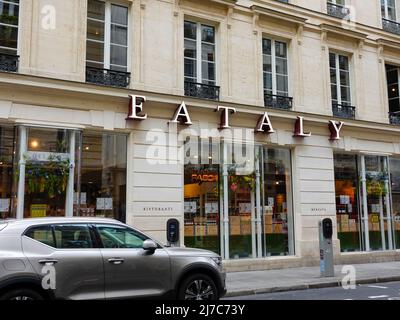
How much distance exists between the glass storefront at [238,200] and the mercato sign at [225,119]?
28.4 inches

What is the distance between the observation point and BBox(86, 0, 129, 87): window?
521 inches

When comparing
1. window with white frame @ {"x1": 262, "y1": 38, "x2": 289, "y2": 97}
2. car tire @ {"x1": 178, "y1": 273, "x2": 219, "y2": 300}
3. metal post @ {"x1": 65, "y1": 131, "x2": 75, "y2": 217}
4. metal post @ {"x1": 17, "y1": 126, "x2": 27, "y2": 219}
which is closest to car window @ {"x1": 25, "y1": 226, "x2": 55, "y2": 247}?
car tire @ {"x1": 178, "y1": 273, "x2": 219, "y2": 300}

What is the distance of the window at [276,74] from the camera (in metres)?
16.0

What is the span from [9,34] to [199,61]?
18.3 feet

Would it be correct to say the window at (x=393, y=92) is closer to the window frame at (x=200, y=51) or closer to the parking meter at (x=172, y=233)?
the window frame at (x=200, y=51)

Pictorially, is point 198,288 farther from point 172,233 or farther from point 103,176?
point 103,176

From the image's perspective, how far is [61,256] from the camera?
6.70 meters

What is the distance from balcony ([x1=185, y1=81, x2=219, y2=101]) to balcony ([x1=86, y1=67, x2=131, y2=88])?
6.41 feet

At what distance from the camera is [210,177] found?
48.1 feet

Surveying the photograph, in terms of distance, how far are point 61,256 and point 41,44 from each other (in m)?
7.45

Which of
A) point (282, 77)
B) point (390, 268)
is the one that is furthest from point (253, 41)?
point (390, 268)

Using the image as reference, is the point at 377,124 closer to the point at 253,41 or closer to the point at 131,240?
the point at 253,41

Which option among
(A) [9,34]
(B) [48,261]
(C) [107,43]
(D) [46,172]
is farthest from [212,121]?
(B) [48,261]

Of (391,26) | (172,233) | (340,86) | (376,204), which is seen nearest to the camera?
(172,233)
